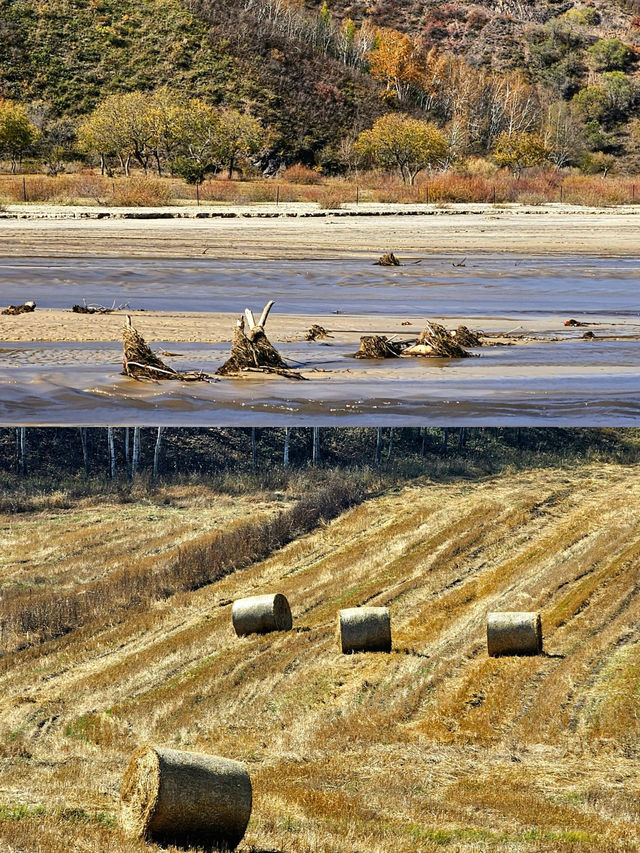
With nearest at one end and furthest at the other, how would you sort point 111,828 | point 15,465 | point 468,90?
1. point 111,828
2. point 15,465
3. point 468,90

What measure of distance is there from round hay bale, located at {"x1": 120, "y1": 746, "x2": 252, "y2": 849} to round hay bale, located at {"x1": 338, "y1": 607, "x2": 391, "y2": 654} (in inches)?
391

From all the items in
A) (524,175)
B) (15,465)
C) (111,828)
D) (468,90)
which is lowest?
(15,465)

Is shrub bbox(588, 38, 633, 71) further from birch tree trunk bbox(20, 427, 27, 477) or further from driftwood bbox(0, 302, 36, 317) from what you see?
driftwood bbox(0, 302, 36, 317)

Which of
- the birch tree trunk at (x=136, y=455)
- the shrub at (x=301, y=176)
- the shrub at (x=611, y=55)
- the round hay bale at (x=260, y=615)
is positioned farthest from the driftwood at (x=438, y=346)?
the shrub at (x=611, y=55)

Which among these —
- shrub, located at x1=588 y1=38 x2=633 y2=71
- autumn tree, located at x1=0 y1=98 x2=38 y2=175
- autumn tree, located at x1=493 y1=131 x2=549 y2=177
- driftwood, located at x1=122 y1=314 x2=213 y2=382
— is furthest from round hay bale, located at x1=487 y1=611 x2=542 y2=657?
shrub, located at x1=588 y1=38 x2=633 y2=71

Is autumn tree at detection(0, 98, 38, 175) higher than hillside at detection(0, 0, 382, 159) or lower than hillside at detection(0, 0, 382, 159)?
lower

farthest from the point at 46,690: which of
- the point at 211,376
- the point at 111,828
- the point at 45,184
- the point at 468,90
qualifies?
the point at 468,90

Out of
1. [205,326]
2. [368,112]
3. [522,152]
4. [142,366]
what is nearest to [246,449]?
[205,326]

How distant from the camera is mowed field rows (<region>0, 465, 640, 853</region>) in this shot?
10734mm

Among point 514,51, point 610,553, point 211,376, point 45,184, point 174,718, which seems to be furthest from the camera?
point 514,51

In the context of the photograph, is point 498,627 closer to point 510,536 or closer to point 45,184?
point 510,536

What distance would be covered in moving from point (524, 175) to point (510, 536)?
178 feet

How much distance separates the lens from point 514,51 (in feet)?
420

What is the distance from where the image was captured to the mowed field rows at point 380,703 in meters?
10.7
